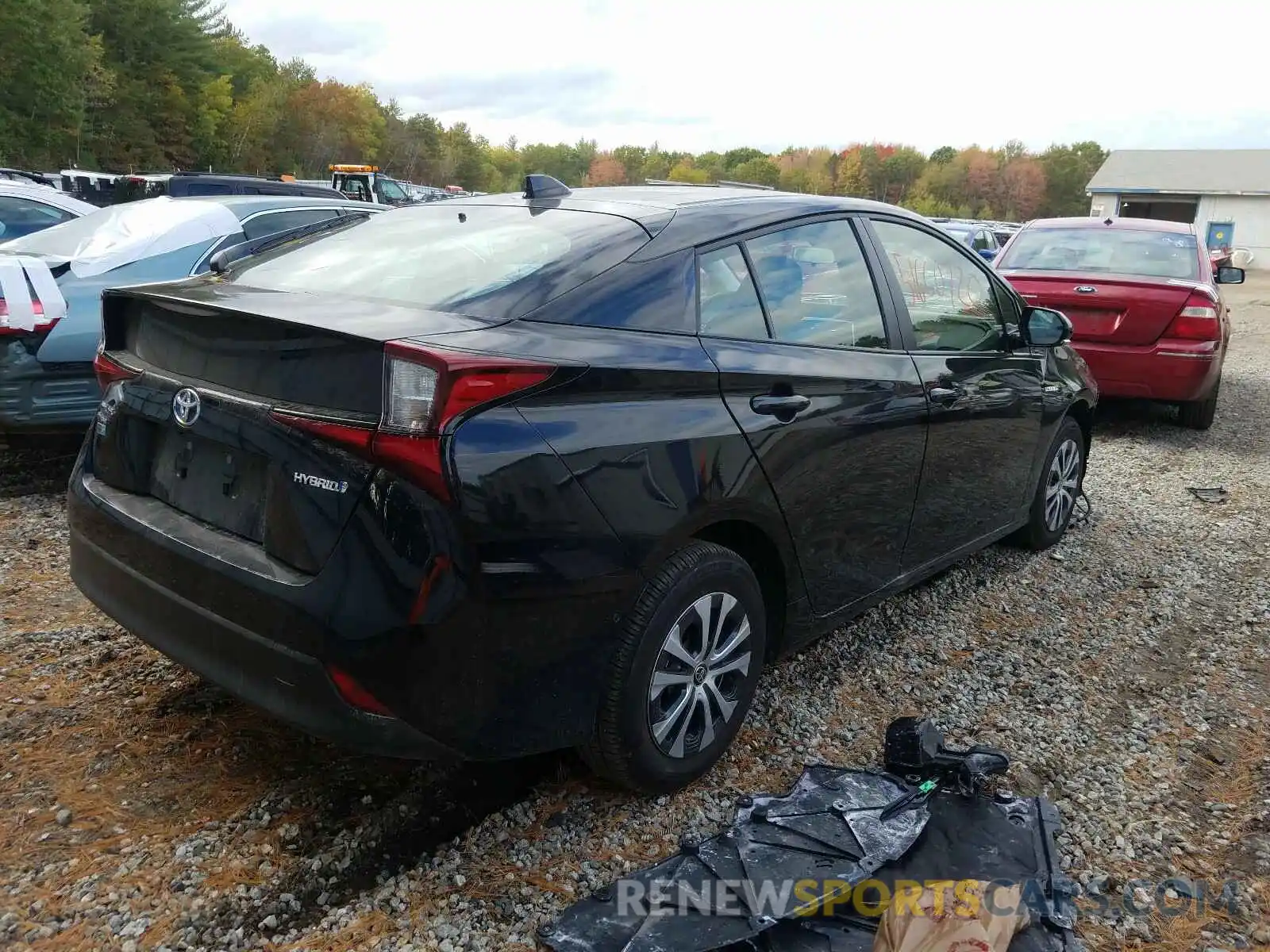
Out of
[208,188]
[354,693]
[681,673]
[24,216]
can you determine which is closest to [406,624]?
[354,693]

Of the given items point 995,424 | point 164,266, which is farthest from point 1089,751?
point 164,266

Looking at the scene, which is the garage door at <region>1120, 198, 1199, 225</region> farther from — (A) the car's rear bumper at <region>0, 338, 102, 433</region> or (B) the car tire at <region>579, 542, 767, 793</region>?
(B) the car tire at <region>579, 542, 767, 793</region>

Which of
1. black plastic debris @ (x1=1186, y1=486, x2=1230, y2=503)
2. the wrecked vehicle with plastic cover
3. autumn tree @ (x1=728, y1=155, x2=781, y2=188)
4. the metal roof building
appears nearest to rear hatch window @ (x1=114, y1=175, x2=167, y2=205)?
the wrecked vehicle with plastic cover

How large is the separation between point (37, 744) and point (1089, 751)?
326cm

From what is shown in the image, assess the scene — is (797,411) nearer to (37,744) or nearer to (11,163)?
(37,744)

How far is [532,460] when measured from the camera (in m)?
2.24

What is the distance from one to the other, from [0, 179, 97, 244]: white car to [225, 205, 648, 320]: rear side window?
674cm

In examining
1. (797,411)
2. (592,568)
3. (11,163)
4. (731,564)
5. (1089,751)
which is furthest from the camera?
(11,163)

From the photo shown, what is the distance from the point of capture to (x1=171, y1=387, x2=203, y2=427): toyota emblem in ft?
8.15

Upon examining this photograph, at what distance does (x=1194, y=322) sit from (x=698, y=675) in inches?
255

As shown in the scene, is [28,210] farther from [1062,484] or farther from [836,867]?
[836,867]

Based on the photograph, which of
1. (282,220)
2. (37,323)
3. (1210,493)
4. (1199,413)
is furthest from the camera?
(1199,413)

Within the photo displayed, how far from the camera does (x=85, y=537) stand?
9.24 ft

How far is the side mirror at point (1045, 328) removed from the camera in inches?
177
